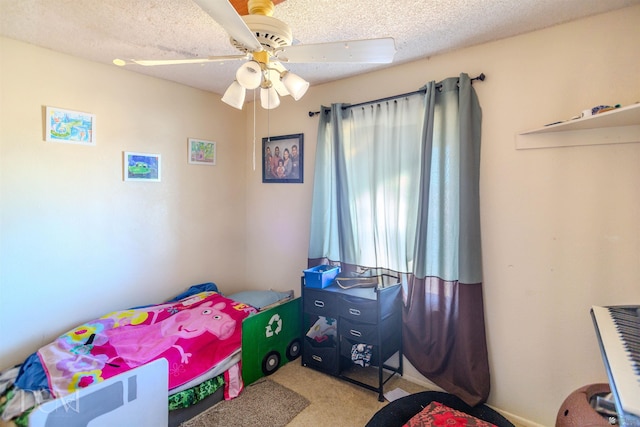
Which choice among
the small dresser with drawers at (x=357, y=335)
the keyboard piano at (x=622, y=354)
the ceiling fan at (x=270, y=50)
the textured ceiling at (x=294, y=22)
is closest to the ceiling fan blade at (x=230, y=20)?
the ceiling fan at (x=270, y=50)

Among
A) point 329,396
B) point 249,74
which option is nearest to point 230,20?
point 249,74

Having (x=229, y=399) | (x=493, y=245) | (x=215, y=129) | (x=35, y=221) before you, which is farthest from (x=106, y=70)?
(x=493, y=245)

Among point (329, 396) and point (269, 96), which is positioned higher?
point (269, 96)

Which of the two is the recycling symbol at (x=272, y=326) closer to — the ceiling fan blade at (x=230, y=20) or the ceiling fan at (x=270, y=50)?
the ceiling fan at (x=270, y=50)

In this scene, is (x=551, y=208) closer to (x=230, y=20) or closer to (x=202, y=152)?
(x=230, y=20)

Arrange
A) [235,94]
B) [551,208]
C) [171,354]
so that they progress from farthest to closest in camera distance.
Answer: [171,354], [551,208], [235,94]

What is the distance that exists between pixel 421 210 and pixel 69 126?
8.33 feet

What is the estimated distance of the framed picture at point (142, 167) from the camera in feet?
8.41

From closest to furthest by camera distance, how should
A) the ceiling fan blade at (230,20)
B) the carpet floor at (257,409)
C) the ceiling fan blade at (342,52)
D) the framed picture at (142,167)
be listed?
the ceiling fan blade at (230,20), the ceiling fan blade at (342,52), the carpet floor at (257,409), the framed picture at (142,167)

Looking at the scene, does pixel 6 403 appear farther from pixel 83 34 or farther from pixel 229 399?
pixel 83 34

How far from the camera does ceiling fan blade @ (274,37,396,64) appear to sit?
1276mm

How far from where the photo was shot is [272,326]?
2459 millimetres

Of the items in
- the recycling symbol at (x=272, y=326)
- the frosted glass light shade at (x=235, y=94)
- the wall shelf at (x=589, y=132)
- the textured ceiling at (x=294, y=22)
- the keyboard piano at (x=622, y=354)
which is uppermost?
the textured ceiling at (x=294, y=22)

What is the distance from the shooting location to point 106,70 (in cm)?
242
